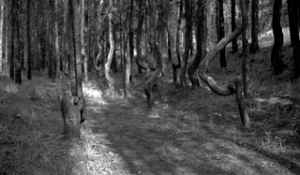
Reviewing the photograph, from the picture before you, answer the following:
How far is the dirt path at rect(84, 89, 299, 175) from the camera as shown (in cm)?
575

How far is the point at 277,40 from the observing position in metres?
11.6

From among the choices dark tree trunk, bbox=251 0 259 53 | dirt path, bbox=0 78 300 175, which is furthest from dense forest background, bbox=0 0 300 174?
dark tree trunk, bbox=251 0 259 53

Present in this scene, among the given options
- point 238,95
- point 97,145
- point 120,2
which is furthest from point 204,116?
point 120,2

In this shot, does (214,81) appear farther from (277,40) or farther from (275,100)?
(277,40)

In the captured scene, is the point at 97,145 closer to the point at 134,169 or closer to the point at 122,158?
the point at 122,158

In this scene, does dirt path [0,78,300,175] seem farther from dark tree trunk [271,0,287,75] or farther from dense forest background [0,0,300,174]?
dark tree trunk [271,0,287,75]

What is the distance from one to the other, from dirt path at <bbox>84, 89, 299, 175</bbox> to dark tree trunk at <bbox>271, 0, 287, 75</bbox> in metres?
4.24

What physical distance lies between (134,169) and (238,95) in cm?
369

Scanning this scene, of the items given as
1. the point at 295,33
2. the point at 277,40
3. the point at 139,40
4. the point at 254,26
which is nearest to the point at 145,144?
the point at 295,33

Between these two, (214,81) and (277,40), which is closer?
(214,81)

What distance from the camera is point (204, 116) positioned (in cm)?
1020

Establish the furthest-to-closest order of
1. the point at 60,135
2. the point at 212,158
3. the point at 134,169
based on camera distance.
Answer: the point at 60,135
the point at 212,158
the point at 134,169

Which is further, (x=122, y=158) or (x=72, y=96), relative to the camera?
(x=72, y=96)

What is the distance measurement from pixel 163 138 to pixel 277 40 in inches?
272
